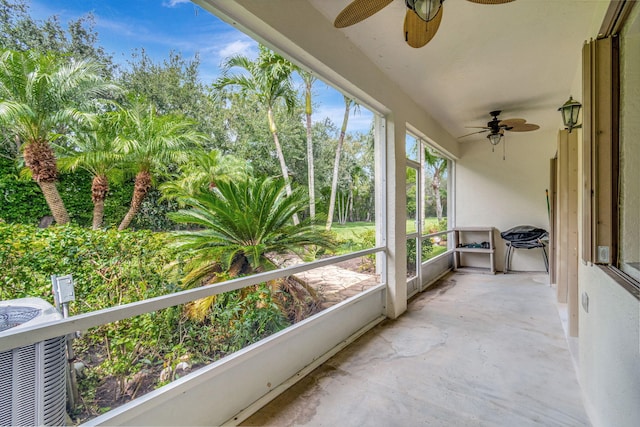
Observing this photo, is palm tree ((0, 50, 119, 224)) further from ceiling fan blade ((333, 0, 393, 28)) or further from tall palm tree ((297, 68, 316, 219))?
tall palm tree ((297, 68, 316, 219))

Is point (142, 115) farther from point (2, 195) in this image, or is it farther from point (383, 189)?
point (383, 189)

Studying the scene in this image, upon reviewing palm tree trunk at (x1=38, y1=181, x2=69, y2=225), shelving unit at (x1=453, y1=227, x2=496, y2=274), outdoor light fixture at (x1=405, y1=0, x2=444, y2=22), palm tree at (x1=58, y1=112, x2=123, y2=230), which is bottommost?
shelving unit at (x1=453, y1=227, x2=496, y2=274)

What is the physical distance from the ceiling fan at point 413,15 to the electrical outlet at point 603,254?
4.34ft

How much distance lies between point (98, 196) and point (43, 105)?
397 mm

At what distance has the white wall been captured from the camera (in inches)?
221

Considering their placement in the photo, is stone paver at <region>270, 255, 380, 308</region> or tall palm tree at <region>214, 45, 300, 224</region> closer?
tall palm tree at <region>214, 45, 300, 224</region>

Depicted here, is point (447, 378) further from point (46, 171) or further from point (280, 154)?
point (46, 171)

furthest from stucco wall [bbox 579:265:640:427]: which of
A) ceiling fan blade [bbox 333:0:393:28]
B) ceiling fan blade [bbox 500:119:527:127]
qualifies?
ceiling fan blade [bbox 500:119:527:127]

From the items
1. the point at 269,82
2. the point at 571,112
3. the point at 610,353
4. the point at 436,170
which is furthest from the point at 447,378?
the point at 436,170

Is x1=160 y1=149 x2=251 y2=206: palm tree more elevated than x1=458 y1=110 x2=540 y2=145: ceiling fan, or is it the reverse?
x1=458 y1=110 x2=540 y2=145: ceiling fan

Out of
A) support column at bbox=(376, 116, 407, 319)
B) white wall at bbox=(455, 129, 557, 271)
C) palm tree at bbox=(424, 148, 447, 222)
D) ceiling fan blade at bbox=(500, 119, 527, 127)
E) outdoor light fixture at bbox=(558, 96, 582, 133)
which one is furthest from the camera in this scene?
white wall at bbox=(455, 129, 557, 271)

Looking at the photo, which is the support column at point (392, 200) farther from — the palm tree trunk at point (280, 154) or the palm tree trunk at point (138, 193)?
the palm tree trunk at point (138, 193)

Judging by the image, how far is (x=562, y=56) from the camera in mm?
2779

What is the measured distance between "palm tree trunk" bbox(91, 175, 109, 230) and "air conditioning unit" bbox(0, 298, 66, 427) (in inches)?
14.5
